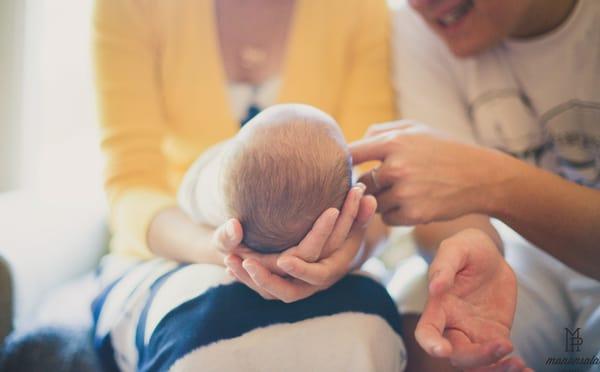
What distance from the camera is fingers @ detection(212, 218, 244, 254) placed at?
1.86ft

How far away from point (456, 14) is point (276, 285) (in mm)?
716

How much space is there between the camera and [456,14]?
916 millimetres

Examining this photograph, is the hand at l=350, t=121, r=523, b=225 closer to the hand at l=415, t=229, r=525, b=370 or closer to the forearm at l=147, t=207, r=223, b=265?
the hand at l=415, t=229, r=525, b=370

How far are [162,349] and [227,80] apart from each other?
629mm

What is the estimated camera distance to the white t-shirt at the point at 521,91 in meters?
0.87

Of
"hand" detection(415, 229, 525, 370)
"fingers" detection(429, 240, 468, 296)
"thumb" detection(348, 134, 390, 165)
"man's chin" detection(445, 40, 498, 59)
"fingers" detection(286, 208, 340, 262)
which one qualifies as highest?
"man's chin" detection(445, 40, 498, 59)

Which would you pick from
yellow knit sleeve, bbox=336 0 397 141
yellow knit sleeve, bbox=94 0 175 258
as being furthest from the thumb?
yellow knit sleeve, bbox=94 0 175 258

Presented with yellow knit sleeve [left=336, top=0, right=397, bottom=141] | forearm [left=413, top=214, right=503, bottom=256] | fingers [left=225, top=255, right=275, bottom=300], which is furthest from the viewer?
yellow knit sleeve [left=336, top=0, right=397, bottom=141]

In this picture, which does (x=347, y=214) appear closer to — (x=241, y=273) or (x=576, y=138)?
(x=241, y=273)

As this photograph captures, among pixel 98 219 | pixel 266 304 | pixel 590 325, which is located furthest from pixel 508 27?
pixel 98 219

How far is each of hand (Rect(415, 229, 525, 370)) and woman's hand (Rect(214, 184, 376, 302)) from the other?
136 millimetres

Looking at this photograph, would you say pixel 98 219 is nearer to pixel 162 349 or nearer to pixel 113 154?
pixel 113 154

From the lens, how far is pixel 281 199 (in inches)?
22.6

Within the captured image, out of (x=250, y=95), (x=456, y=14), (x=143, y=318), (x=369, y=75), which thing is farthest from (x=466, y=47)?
(x=143, y=318)
